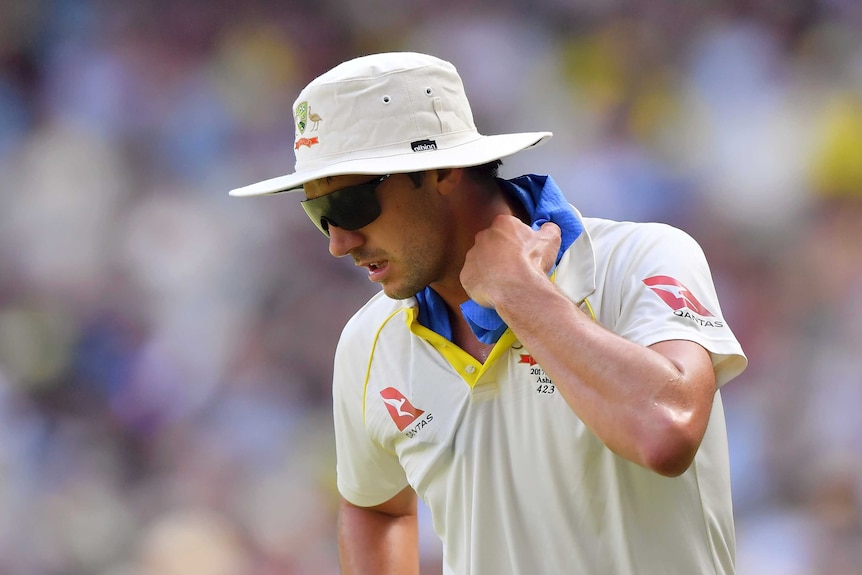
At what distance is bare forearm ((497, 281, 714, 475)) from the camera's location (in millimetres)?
1602

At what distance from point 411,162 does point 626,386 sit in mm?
606

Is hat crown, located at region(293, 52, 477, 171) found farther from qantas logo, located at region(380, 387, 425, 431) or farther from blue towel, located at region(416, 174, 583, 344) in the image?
qantas logo, located at region(380, 387, 425, 431)

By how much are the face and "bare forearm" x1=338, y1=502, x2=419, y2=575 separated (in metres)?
0.75

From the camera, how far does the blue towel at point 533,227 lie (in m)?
1.99

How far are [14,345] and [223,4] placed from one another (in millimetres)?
1778

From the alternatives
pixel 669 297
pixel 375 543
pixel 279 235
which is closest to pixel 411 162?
pixel 669 297

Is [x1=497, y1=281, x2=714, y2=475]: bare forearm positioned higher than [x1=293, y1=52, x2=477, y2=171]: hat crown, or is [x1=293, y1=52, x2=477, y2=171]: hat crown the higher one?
[x1=293, y1=52, x2=477, y2=171]: hat crown

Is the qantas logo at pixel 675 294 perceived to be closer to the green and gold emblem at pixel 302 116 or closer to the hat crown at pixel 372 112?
the hat crown at pixel 372 112

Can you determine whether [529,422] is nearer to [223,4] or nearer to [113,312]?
[113,312]

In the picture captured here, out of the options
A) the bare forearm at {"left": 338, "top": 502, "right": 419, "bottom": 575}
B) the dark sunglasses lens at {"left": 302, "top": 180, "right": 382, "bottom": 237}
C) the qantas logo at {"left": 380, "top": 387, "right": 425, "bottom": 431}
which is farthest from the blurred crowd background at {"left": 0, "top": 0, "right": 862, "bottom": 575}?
the dark sunglasses lens at {"left": 302, "top": 180, "right": 382, "bottom": 237}

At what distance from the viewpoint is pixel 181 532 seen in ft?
13.9

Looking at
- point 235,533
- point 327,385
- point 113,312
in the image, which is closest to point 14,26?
point 113,312

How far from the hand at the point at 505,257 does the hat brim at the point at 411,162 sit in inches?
5.2

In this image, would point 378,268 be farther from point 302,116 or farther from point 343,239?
point 302,116
